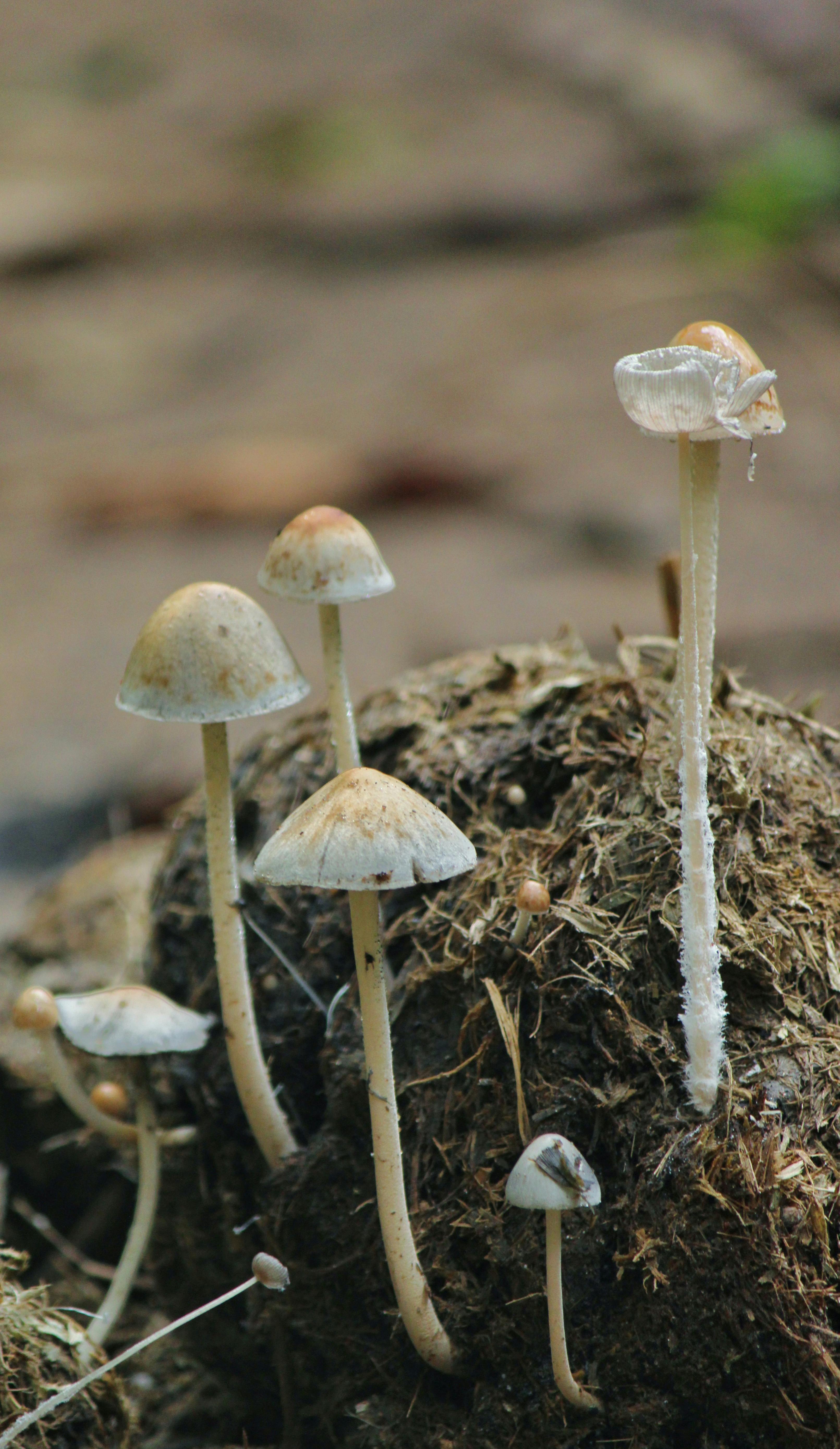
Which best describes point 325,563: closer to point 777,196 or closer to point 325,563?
point 325,563

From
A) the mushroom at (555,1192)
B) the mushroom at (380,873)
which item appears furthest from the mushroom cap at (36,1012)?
the mushroom at (555,1192)

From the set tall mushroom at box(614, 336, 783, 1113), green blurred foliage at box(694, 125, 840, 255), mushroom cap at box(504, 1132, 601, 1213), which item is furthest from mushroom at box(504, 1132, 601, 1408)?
green blurred foliage at box(694, 125, 840, 255)

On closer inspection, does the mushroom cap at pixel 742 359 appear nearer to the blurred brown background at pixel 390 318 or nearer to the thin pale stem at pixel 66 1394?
the thin pale stem at pixel 66 1394

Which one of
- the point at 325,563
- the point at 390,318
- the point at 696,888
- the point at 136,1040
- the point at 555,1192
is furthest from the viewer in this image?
the point at 390,318

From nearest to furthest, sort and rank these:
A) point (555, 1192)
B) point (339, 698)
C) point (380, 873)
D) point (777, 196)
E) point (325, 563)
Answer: point (380, 873) < point (555, 1192) < point (325, 563) < point (339, 698) < point (777, 196)

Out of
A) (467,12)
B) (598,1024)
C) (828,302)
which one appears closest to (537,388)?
(828,302)

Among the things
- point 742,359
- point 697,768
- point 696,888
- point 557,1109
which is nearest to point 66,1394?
point 557,1109

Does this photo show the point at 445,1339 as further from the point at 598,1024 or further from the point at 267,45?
the point at 267,45
